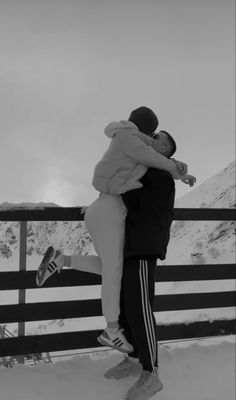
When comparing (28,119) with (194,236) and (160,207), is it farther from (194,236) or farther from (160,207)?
(194,236)

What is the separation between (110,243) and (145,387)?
2.67 feet

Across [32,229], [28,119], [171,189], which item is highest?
[28,119]

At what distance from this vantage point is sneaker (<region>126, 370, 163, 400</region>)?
2.54 metres

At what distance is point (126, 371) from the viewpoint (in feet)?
9.36

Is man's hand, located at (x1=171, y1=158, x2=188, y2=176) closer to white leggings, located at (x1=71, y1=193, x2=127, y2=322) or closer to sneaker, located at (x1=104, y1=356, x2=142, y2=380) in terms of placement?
white leggings, located at (x1=71, y1=193, x2=127, y2=322)

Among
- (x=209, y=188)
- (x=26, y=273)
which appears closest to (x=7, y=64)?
(x=26, y=273)

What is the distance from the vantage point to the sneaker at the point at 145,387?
254 centimetres

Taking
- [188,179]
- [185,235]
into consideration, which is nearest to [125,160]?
[188,179]

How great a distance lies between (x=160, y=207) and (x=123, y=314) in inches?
27.4

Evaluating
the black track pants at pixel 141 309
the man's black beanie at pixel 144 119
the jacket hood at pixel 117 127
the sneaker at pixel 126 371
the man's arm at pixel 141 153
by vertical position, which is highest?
the man's black beanie at pixel 144 119

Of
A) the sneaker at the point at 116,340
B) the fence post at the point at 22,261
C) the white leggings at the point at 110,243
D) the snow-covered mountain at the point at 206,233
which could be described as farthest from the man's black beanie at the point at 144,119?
the snow-covered mountain at the point at 206,233

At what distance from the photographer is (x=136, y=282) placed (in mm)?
2604

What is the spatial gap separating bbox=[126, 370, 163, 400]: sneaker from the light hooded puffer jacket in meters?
1.05

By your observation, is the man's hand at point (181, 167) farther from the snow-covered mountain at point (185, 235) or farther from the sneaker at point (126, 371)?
the sneaker at point (126, 371)
